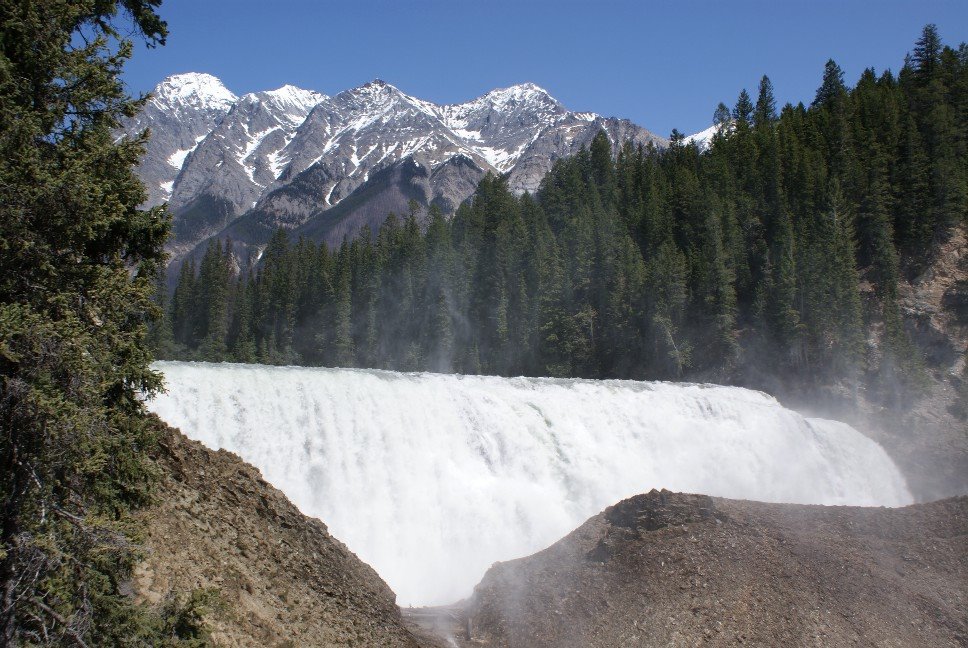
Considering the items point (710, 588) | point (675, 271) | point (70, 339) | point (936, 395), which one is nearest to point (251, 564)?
point (70, 339)

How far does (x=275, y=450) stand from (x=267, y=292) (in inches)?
2378

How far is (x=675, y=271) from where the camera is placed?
195ft

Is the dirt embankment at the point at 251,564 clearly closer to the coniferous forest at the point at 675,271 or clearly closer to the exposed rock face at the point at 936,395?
the exposed rock face at the point at 936,395

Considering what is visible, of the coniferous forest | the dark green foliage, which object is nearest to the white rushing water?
the dark green foliage

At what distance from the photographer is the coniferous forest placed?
5531cm

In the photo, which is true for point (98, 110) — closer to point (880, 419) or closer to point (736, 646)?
point (736, 646)

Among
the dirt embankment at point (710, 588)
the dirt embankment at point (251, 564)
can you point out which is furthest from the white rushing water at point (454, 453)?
the dirt embankment at point (251, 564)

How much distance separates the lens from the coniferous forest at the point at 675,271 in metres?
55.3

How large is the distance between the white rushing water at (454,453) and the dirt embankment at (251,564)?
15.0 feet

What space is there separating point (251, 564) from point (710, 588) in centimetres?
1100

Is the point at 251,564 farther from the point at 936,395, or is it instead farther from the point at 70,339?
the point at 936,395

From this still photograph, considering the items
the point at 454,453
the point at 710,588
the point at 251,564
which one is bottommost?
the point at 710,588

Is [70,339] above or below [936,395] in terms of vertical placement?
below

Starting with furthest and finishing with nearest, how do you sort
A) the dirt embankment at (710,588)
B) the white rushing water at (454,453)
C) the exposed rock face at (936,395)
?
the exposed rock face at (936,395) < the white rushing water at (454,453) < the dirt embankment at (710,588)
